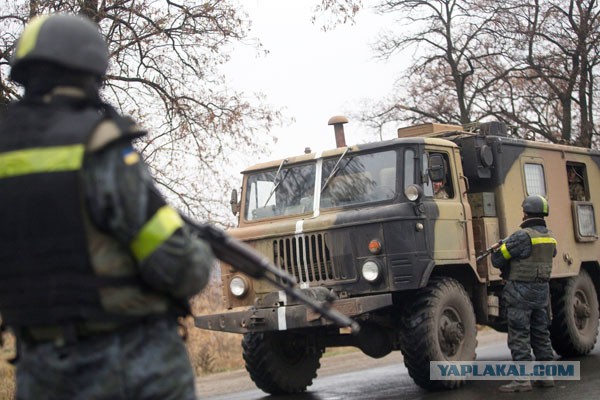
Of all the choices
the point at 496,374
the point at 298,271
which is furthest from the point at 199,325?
the point at 496,374

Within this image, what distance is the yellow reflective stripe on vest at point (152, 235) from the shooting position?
9.43 feet

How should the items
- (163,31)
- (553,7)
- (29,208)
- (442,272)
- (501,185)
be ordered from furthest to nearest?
(553,7), (163,31), (501,185), (442,272), (29,208)

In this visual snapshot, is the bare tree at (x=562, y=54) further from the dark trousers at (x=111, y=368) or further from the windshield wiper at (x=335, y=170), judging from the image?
the dark trousers at (x=111, y=368)

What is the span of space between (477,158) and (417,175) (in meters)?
1.20

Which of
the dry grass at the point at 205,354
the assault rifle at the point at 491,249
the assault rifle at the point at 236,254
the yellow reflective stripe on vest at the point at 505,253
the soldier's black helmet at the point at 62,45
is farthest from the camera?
the dry grass at the point at 205,354

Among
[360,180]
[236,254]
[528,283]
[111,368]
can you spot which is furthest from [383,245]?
[111,368]

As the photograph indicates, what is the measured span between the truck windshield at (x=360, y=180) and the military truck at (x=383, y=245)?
0.01 m

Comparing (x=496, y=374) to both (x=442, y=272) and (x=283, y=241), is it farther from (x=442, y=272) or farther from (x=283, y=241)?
(x=283, y=241)

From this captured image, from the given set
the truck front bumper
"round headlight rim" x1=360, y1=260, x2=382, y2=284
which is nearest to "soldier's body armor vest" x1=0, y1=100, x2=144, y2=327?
the truck front bumper

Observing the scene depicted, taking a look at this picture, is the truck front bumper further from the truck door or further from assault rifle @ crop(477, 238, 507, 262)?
assault rifle @ crop(477, 238, 507, 262)

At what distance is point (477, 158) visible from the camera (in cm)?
1035

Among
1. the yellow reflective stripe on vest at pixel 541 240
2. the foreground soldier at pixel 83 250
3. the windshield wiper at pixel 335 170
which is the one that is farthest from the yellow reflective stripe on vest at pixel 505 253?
the foreground soldier at pixel 83 250

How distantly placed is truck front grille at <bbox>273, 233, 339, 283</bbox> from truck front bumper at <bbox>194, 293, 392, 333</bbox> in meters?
0.56

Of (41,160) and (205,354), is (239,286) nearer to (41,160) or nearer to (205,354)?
(205,354)
